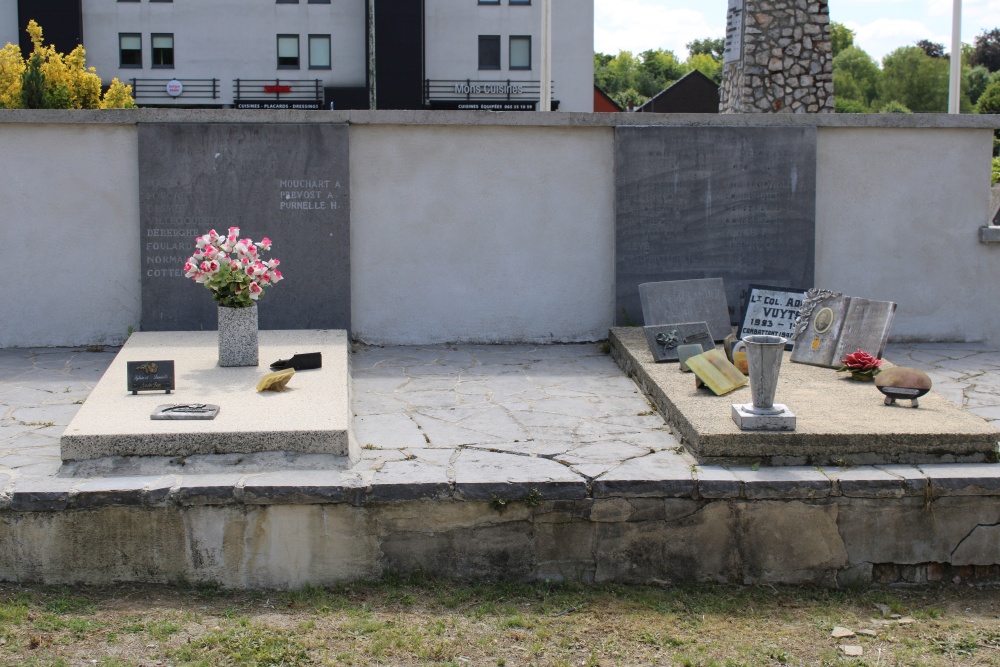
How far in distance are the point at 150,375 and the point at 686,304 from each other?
4231 millimetres

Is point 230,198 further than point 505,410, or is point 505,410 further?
point 230,198

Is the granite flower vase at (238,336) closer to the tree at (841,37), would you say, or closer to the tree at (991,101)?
the tree at (991,101)

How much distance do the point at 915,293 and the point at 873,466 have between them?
4272mm

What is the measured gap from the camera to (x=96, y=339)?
8.87 metres

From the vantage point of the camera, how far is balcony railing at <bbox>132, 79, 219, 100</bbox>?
120 feet

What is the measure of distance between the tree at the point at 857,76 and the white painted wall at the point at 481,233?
264ft

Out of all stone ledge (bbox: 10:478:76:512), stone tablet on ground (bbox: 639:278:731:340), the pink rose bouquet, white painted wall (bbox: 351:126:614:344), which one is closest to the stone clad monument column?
white painted wall (bbox: 351:126:614:344)

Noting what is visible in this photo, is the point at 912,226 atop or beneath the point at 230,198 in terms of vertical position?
beneath

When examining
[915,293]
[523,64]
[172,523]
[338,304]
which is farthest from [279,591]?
[523,64]

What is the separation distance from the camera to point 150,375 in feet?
20.4

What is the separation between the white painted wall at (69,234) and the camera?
28.5 feet

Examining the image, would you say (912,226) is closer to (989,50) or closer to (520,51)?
(520,51)

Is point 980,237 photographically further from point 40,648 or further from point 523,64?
point 523,64

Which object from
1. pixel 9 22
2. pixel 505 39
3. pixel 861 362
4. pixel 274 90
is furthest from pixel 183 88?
pixel 861 362
